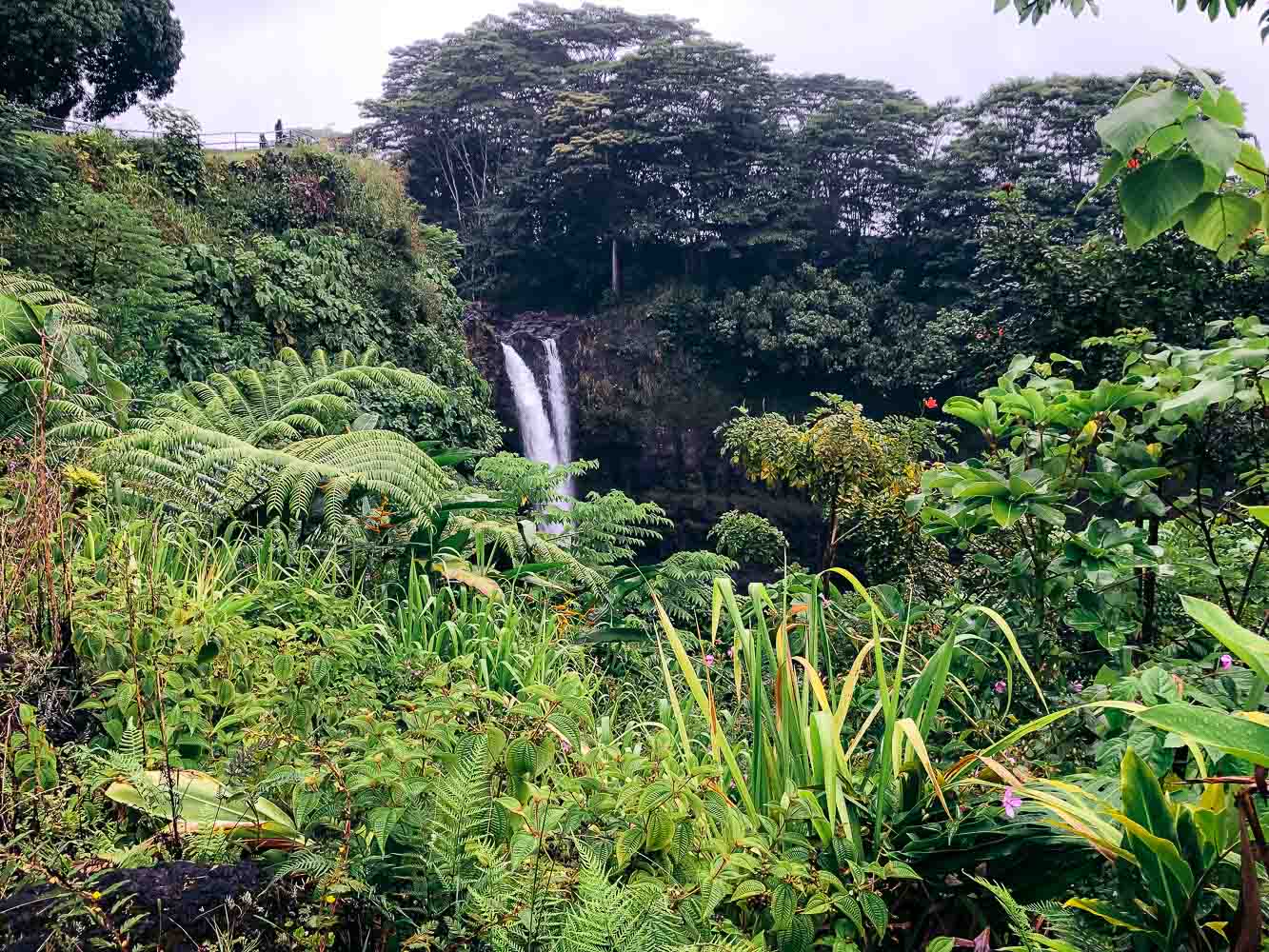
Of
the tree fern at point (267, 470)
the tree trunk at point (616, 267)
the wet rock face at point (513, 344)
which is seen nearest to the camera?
the tree fern at point (267, 470)

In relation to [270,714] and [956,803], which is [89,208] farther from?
[956,803]

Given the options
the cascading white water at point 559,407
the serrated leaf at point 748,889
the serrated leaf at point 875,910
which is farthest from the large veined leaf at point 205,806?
the cascading white water at point 559,407

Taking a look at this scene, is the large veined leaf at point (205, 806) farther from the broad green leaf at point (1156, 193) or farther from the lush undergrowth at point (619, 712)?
the broad green leaf at point (1156, 193)

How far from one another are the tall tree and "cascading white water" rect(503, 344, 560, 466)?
29.9 feet

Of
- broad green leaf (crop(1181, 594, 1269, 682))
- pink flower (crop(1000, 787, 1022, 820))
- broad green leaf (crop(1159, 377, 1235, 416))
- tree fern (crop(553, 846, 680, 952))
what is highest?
broad green leaf (crop(1159, 377, 1235, 416))

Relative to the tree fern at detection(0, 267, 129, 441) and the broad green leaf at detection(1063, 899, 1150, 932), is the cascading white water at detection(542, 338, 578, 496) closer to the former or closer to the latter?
the tree fern at detection(0, 267, 129, 441)

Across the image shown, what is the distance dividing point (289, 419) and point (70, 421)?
45.1 inches

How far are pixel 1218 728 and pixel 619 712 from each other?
2.32 metres

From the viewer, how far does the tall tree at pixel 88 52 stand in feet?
48.2

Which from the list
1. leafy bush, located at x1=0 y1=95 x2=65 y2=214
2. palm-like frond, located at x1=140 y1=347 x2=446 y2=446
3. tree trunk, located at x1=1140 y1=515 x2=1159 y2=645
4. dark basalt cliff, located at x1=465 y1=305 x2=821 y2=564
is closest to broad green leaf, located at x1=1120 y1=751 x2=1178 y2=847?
tree trunk, located at x1=1140 y1=515 x2=1159 y2=645

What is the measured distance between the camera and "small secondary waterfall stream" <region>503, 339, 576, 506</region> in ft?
56.2

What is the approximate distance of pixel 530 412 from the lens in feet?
56.7

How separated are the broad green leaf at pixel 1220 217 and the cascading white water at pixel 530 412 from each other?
15736mm

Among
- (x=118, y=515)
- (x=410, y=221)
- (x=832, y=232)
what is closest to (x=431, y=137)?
(x=832, y=232)
